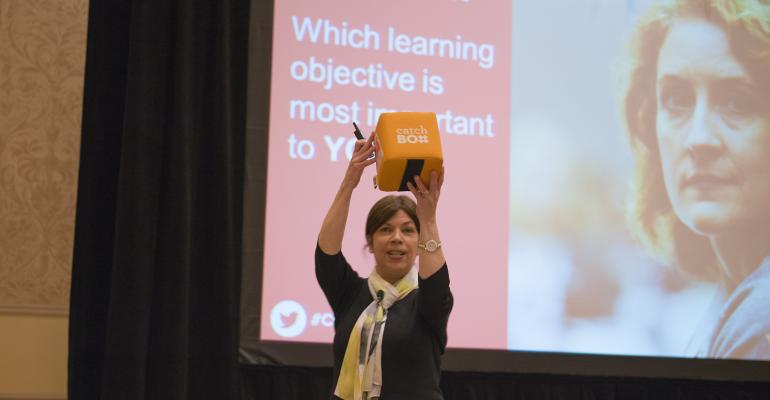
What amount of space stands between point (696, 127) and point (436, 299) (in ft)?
8.19

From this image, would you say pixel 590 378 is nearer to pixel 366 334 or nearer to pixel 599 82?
pixel 599 82

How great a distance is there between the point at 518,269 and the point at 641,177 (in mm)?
743

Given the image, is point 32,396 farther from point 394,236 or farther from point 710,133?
point 710,133

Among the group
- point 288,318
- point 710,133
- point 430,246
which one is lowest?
point 288,318

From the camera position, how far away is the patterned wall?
3467 millimetres

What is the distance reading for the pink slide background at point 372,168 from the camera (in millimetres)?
3578

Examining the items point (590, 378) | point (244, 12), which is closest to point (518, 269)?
point (590, 378)

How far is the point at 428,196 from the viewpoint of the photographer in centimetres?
212

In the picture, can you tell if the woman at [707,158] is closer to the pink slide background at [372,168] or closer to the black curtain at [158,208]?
the pink slide background at [372,168]

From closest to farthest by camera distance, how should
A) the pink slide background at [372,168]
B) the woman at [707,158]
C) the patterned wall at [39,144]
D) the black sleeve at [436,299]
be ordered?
the black sleeve at [436,299], the patterned wall at [39,144], the pink slide background at [372,168], the woman at [707,158]

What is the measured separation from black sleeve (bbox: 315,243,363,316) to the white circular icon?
1.22 meters

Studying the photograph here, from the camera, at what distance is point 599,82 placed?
409cm

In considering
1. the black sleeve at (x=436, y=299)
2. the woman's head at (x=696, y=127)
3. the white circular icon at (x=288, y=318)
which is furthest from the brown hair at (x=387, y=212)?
the woman's head at (x=696, y=127)

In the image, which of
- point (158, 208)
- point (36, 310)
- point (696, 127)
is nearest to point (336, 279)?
point (158, 208)
